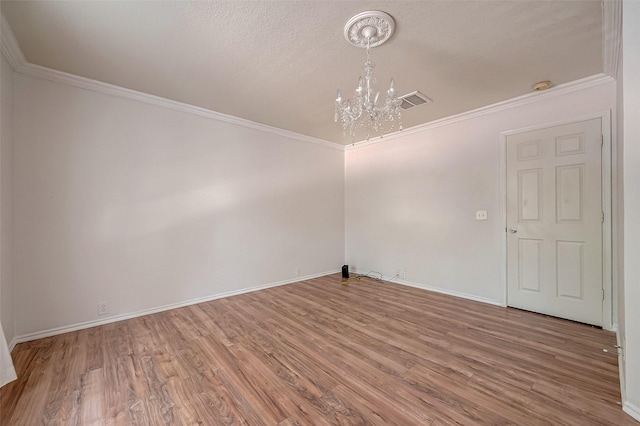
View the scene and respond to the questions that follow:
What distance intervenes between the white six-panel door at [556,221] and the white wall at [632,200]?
4.99 feet

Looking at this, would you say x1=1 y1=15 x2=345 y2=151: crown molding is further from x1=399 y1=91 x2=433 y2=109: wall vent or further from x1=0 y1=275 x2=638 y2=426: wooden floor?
x1=0 y1=275 x2=638 y2=426: wooden floor

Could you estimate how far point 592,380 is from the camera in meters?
1.79

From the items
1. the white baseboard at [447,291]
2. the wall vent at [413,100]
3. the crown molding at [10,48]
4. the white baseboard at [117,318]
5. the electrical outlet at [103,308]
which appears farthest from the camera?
the white baseboard at [447,291]

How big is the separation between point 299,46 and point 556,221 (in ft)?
10.8

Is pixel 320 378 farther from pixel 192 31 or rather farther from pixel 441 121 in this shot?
pixel 441 121

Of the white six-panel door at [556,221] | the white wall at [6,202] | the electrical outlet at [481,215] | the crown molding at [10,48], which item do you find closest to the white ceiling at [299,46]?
the crown molding at [10,48]

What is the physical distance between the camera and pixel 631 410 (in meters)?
1.47

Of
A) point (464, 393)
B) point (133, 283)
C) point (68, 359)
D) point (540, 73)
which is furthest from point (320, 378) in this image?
point (540, 73)

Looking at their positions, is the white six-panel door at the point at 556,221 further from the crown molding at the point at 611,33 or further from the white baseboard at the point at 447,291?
the crown molding at the point at 611,33

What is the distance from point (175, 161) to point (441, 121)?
376cm

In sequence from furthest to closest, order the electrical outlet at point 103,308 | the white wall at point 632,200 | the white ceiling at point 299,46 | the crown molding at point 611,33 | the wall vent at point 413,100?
the wall vent at point 413,100 < the electrical outlet at point 103,308 < the white ceiling at point 299,46 < the crown molding at point 611,33 < the white wall at point 632,200

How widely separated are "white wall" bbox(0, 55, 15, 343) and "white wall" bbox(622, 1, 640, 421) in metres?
4.38

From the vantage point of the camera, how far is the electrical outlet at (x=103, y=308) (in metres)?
2.74

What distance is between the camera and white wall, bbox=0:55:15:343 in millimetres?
2066
